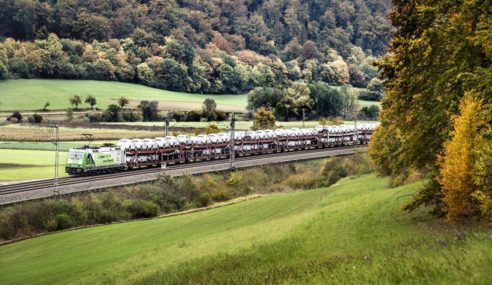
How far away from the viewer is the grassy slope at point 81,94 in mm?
137625

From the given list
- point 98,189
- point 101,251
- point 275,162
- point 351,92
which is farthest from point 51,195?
point 351,92

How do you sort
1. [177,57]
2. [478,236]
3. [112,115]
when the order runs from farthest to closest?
1. [177,57]
2. [112,115]
3. [478,236]

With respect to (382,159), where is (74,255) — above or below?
below

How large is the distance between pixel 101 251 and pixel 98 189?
764 inches

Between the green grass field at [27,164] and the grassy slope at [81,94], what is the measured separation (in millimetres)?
51416

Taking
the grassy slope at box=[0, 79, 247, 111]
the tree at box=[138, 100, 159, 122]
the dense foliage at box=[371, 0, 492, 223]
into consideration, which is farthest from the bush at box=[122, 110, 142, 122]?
the dense foliage at box=[371, 0, 492, 223]

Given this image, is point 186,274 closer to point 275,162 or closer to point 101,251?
point 101,251

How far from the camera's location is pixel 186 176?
69.7m

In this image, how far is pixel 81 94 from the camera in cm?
15000

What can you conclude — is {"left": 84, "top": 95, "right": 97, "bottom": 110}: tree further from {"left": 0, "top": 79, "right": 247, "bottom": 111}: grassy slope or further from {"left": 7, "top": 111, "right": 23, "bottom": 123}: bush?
{"left": 7, "top": 111, "right": 23, "bottom": 123}: bush

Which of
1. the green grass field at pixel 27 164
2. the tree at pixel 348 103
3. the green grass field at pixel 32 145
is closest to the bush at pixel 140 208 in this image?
the green grass field at pixel 27 164

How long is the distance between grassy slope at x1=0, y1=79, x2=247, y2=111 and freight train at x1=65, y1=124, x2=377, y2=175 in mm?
46816

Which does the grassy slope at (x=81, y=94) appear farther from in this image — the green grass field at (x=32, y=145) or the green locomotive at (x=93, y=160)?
the green locomotive at (x=93, y=160)

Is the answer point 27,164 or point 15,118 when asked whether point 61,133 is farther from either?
point 27,164
